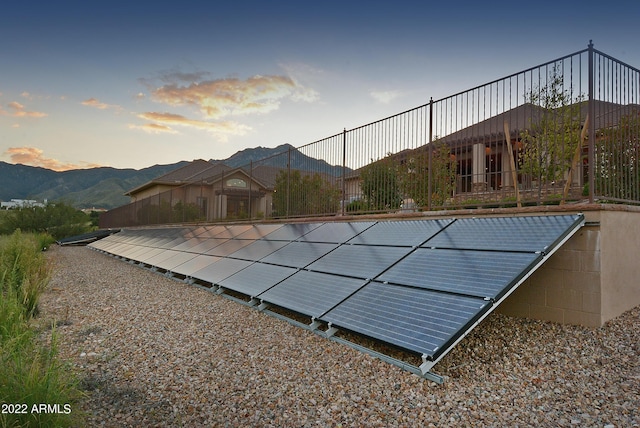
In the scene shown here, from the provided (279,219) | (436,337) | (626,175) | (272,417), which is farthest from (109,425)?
(279,219)

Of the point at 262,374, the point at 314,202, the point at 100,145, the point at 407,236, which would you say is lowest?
the point at 262,374

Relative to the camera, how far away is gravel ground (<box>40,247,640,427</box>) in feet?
9.38

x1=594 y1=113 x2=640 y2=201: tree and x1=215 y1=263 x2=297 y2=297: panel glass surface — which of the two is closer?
x1=594 y1=113 x2=640 y2=201: tree

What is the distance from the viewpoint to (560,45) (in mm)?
12789

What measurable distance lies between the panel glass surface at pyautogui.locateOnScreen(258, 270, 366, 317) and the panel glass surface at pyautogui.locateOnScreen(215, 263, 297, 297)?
0.26 meters

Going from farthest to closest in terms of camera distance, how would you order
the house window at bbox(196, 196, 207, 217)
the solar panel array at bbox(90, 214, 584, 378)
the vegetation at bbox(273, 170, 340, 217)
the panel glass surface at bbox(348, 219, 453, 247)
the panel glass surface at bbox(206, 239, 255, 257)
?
1. the house window at bbox(196, 196, 207, 217)
2. the vegetation at bbox(273, 170, 340, 217)
3. the panel glass surface at bbox(206, 239, 255, 257)
4. the panel glass surface at bbox(348, 219, 453, 247)
5. the solar panel array at bbox(90, 214, 584, 378)

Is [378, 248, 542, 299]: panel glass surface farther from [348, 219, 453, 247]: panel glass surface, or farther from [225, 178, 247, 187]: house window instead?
[225, 178, 247, 187]: house window

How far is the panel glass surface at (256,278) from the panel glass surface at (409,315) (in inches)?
80.9

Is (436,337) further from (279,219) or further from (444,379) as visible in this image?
(279,219)

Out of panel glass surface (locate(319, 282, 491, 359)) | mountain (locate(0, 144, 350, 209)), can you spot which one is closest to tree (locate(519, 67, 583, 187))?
panel glass surface (locate(319, 282, 491, 359))

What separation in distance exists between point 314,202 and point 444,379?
822 centimetres

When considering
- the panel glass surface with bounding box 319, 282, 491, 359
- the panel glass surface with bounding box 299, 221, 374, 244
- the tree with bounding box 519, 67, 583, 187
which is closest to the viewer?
the panel glass surface with bounding box 319, 282, 491, 359

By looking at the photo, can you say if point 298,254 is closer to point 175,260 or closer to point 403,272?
point 403,272

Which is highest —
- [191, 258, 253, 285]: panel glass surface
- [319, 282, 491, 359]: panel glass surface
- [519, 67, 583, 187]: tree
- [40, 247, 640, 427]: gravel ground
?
[519, 67, 583, 187]: tree
